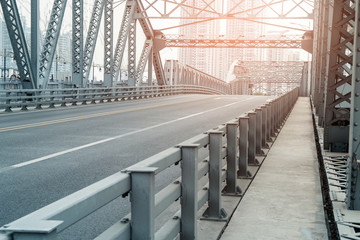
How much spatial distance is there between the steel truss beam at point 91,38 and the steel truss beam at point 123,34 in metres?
7.03

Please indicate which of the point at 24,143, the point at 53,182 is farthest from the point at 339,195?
the point at 24,143

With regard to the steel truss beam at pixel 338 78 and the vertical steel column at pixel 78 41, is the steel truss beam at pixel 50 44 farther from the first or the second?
the steel truss beam at pixel 338 78

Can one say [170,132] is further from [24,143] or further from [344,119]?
[344,119]

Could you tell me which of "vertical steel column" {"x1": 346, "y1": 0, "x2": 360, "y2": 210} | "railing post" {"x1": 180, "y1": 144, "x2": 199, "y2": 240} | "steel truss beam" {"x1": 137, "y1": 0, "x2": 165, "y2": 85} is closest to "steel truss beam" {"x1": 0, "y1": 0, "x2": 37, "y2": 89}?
"vertical steel column" {"x1": 346, "y1": 0, "x2": 360, "y2": 210}

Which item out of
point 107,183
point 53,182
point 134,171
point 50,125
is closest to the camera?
point 107,183

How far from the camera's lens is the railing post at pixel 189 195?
478cm

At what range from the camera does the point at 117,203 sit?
7.08m

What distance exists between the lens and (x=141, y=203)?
134 inches

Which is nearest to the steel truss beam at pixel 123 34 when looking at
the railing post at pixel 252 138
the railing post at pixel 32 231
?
the railing post at pixel 252 138

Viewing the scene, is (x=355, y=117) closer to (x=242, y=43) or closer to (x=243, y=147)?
(x=243, y=147)

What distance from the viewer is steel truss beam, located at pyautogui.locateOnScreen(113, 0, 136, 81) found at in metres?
41.3

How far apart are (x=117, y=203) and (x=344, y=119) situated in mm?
5992

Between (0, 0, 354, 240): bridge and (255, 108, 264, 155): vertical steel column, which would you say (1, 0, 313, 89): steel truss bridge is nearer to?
(0, 0, 354, 240): bridge

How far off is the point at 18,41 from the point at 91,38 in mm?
10026
